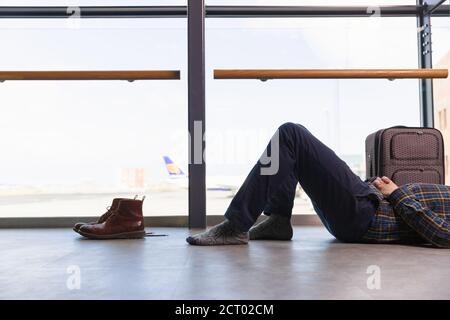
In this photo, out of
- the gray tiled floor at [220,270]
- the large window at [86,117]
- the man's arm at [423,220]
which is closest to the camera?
the gray tiled floor at [220,270]

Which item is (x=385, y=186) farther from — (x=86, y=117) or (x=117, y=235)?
(x=86, y=117)

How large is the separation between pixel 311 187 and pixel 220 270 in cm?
61

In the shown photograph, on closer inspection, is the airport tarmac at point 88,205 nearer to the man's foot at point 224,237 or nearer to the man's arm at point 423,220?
the man's foot at point 224,237

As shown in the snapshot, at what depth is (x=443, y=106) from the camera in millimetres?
2580

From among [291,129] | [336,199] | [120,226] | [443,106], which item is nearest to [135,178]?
[120,226]

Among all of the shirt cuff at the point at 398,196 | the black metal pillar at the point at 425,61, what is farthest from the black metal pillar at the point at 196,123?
the black metal pillar at the point at 425,61

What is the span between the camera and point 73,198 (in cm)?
249

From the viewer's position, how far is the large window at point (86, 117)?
102 inches

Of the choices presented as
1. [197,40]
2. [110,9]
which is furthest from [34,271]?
[110,9]

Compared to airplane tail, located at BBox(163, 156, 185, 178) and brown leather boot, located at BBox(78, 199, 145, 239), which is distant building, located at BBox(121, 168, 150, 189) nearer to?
airplane tail, located at BBox(163, 156, 185, 178)

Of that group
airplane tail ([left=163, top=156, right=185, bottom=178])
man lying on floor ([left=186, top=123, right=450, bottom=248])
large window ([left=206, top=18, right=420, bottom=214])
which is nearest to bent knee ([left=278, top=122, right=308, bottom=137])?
man lying on floor ([left=186, top=123, right=450, bottom=248])

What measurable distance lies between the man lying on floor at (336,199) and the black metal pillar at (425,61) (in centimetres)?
120

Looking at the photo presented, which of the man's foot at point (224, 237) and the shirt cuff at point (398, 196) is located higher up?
the shirt cuff at point (398, 196)

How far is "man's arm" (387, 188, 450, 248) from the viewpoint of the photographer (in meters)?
1.46
